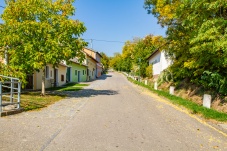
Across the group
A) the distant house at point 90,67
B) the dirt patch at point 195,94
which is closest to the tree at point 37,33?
the dirt patch at point 195,94

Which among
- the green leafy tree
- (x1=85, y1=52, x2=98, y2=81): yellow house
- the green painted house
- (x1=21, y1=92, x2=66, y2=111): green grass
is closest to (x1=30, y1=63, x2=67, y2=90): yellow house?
the green painted house

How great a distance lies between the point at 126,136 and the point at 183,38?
12333 mm

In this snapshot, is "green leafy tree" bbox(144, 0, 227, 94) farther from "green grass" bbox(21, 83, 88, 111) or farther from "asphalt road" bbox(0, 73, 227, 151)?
"green grass" bbox(21, 83, 88, 111)

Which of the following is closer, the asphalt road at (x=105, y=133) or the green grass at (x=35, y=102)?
the asphalt road at (x=105, y=133)

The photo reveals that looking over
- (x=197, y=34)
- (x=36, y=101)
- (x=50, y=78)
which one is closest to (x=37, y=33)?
(x=36, y=101)

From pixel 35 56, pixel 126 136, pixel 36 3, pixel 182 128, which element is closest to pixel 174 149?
pixel 126 136

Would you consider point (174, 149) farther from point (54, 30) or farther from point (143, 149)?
point (54, 30)

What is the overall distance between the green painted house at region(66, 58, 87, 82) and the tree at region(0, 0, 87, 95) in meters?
18.3

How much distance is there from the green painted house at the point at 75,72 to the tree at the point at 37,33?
18.3 meters

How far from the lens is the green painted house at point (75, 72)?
34219 millimetres

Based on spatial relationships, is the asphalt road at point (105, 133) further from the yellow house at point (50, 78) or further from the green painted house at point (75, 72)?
the green painted house at point (75, 72)

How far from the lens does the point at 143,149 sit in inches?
206

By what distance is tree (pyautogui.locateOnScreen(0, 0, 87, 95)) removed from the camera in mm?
13648

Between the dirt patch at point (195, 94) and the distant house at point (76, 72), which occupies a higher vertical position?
the distant house at point (76, 72)
